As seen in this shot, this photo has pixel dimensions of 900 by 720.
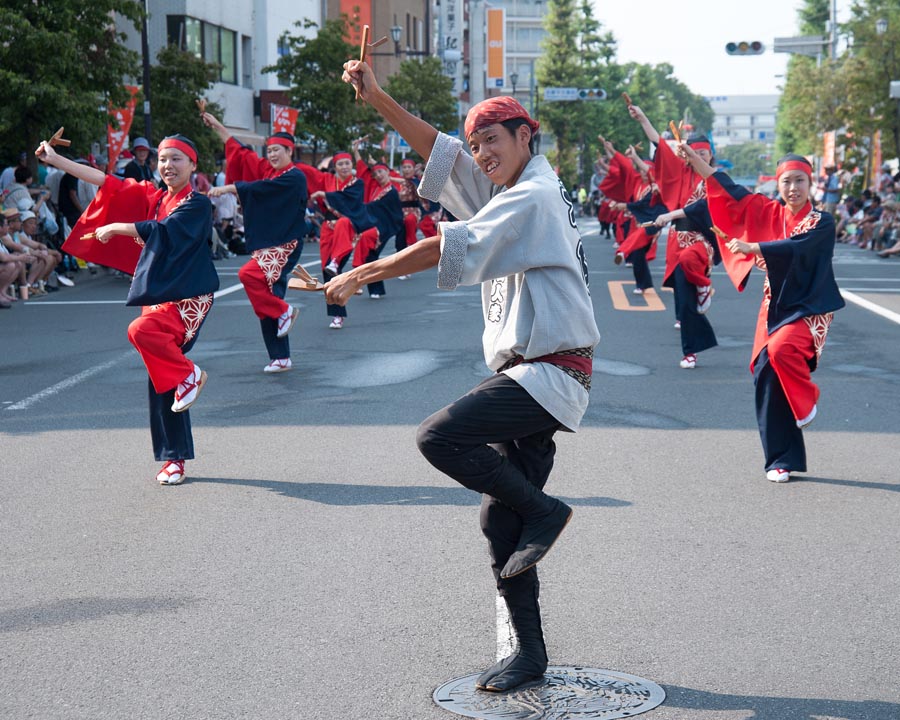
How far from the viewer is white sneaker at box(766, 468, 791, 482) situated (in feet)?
22.2

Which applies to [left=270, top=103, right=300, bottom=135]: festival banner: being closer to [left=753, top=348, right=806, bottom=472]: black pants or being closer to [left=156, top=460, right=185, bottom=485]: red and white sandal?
[left=156, top=460, right=185, bottom=485]: red and white sandal

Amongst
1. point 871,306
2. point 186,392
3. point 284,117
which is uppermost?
point 284,117

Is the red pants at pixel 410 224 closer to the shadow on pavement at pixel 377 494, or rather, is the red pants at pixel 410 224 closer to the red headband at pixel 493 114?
the shadow on pavement at pixel 377 494

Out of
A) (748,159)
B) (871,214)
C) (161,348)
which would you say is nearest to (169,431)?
(161,348)

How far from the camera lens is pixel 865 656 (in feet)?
13.7

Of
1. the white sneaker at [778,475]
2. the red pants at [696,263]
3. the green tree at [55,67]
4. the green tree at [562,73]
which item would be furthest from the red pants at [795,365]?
the green tree at [562,73]

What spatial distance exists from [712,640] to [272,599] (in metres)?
1.59

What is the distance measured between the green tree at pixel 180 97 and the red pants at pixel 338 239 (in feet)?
40.1

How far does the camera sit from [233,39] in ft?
136

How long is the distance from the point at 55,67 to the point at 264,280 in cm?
974

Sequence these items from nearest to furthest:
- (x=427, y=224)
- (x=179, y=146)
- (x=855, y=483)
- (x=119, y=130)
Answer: (x=855, y=483), (x=179, y=146), (x=119, y=130), (x=427, y=224)

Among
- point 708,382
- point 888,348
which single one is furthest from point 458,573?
point 888,348

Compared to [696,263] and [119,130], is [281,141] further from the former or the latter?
[119,130]

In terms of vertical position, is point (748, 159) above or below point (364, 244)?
above
